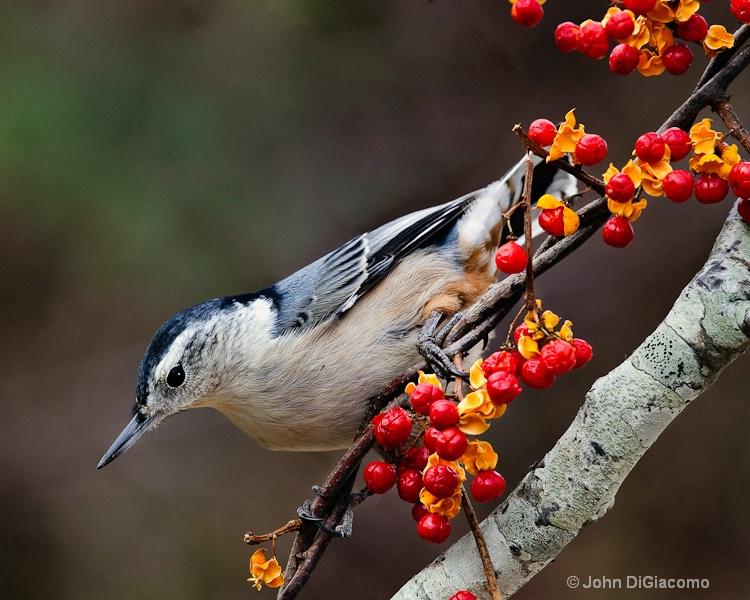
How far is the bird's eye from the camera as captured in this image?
6.64ft

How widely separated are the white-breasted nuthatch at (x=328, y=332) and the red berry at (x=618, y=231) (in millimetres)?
727

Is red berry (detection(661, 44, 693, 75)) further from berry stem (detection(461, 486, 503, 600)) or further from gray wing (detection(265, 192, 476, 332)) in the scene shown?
gray wing (detection(265, 192, 476, 332))

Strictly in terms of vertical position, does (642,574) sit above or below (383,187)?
below

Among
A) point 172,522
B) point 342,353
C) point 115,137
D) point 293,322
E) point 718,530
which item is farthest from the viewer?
point 172,522

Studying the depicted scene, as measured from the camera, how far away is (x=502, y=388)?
3.71 ft

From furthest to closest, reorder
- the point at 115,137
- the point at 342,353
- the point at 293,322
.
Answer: the point at 115,137 → the point at 293,322 → the point at 342,353

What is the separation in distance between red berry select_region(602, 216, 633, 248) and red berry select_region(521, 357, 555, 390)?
197 mm

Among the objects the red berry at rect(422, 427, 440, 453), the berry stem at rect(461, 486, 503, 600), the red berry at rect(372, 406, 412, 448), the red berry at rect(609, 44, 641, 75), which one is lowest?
the berry stem at rect(461, 486, 503, 600)

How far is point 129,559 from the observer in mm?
3002

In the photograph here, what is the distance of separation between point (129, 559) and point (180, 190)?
1.26m

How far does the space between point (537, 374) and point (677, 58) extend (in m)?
0.45

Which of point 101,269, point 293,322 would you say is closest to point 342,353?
point 293,322

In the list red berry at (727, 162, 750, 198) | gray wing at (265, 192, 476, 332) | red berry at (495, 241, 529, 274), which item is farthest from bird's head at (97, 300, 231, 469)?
red berry at (727, 162, 750, 198)

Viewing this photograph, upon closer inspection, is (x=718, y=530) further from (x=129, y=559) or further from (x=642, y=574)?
(x=129, y=559)
